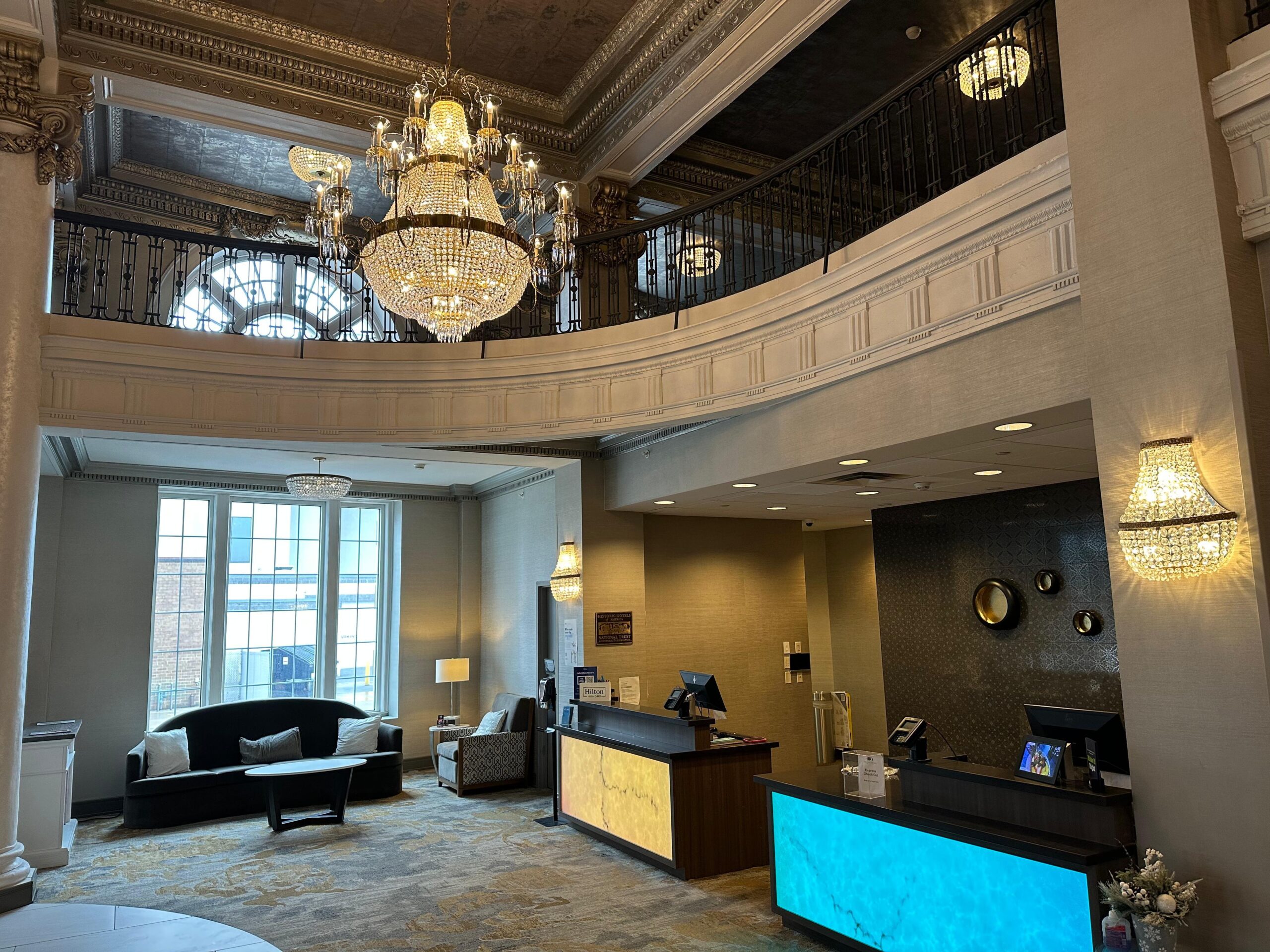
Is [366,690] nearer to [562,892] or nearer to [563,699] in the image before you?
[563,699]

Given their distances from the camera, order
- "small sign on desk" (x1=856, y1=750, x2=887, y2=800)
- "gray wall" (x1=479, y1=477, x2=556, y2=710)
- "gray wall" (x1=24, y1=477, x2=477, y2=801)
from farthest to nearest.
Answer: "gray wall" (x1=479, y1=477, x2=556, y2=710) < "gray wall" (x1=24, y1=477, x2=477, y2=801) < "small sign on desk" (x1=856, y1=750, x2=887, y2=800)

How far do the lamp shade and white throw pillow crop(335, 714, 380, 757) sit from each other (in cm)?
123

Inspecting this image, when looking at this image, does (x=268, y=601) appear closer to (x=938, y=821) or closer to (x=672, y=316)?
(x=672, y=316)

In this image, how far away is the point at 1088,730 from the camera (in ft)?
14.5

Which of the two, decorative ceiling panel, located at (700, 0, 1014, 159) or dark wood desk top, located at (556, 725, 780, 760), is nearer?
dark wood desk top, located at (556, 725, 780, 760)

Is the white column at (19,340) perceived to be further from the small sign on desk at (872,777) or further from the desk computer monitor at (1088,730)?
the desk computer monitor at (1088,730)

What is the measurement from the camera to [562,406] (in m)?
7.86

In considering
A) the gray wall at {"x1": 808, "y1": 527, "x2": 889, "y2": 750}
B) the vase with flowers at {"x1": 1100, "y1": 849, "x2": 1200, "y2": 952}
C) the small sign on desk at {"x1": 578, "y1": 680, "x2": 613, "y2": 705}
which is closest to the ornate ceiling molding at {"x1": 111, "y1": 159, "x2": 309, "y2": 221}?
the small sign on desk at {"x1": 578, "y1": 680, "x2": 613, "y2": 705}

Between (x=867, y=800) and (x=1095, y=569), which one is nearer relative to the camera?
(x=867, y=800)

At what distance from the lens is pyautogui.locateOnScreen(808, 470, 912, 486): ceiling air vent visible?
697cm

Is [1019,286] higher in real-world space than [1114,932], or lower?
higher

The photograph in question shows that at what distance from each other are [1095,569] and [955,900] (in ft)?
11.9

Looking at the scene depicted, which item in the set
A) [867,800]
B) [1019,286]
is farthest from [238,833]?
[1019,286]

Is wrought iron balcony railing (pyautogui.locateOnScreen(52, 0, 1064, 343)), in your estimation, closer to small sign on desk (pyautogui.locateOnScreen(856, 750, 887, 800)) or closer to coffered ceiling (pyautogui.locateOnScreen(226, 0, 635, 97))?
coffered ceiling (pyautogui.locateOnScreen(226, 0, 635, 97))
